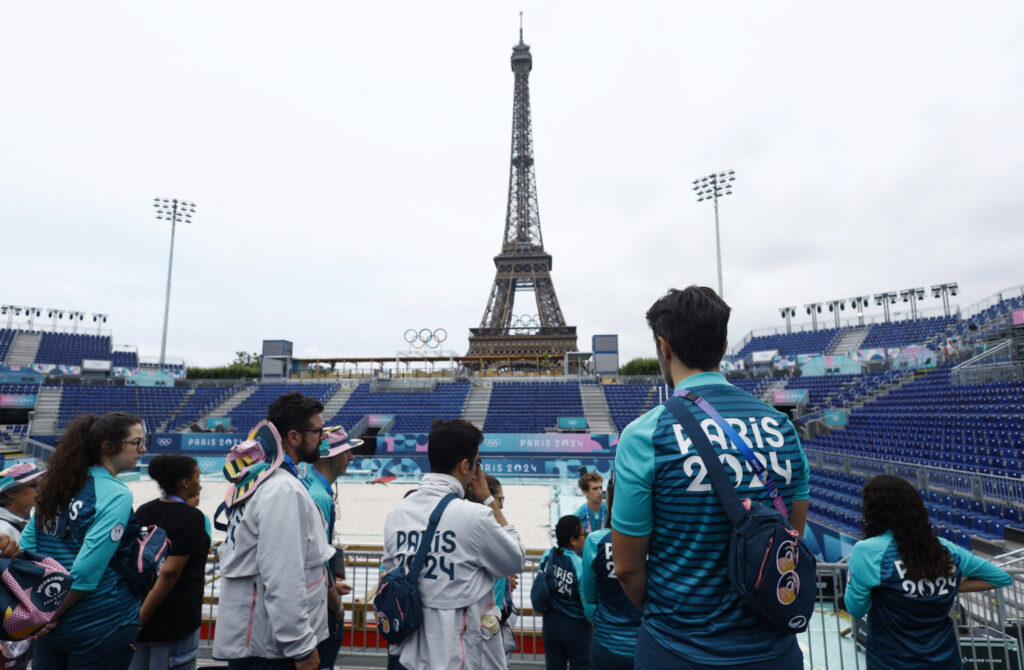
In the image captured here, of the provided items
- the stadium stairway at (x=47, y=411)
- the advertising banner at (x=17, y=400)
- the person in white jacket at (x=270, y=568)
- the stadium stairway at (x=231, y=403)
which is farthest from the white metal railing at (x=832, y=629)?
the advertising banner at (x=17, y=400)

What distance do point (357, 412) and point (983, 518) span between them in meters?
28.3

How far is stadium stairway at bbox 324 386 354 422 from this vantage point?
31.9 metres

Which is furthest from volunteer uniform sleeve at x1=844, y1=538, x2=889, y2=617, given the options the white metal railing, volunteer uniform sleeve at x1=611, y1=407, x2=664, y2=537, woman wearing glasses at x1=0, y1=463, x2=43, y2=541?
woman wearing glasses at x1=0, y1=463, x2=43, y2=541

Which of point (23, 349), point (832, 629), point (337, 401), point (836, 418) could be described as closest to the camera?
point (832, 629)

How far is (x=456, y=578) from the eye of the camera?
2.24 metres

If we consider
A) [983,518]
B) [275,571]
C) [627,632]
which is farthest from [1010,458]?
[275,571]

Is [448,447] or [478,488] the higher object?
[448,447]

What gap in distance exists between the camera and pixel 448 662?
221 centimetres

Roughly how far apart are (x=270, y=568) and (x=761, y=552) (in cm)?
203

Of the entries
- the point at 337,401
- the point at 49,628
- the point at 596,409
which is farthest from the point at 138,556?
the point at 337,401

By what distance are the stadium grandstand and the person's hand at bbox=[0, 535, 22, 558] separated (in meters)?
3.56

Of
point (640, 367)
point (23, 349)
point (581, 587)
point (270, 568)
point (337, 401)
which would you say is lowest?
point (581, 587)

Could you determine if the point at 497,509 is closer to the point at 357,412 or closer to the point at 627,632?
→ the point at 627,632

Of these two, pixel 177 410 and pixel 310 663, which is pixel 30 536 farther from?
pixel 177 410
